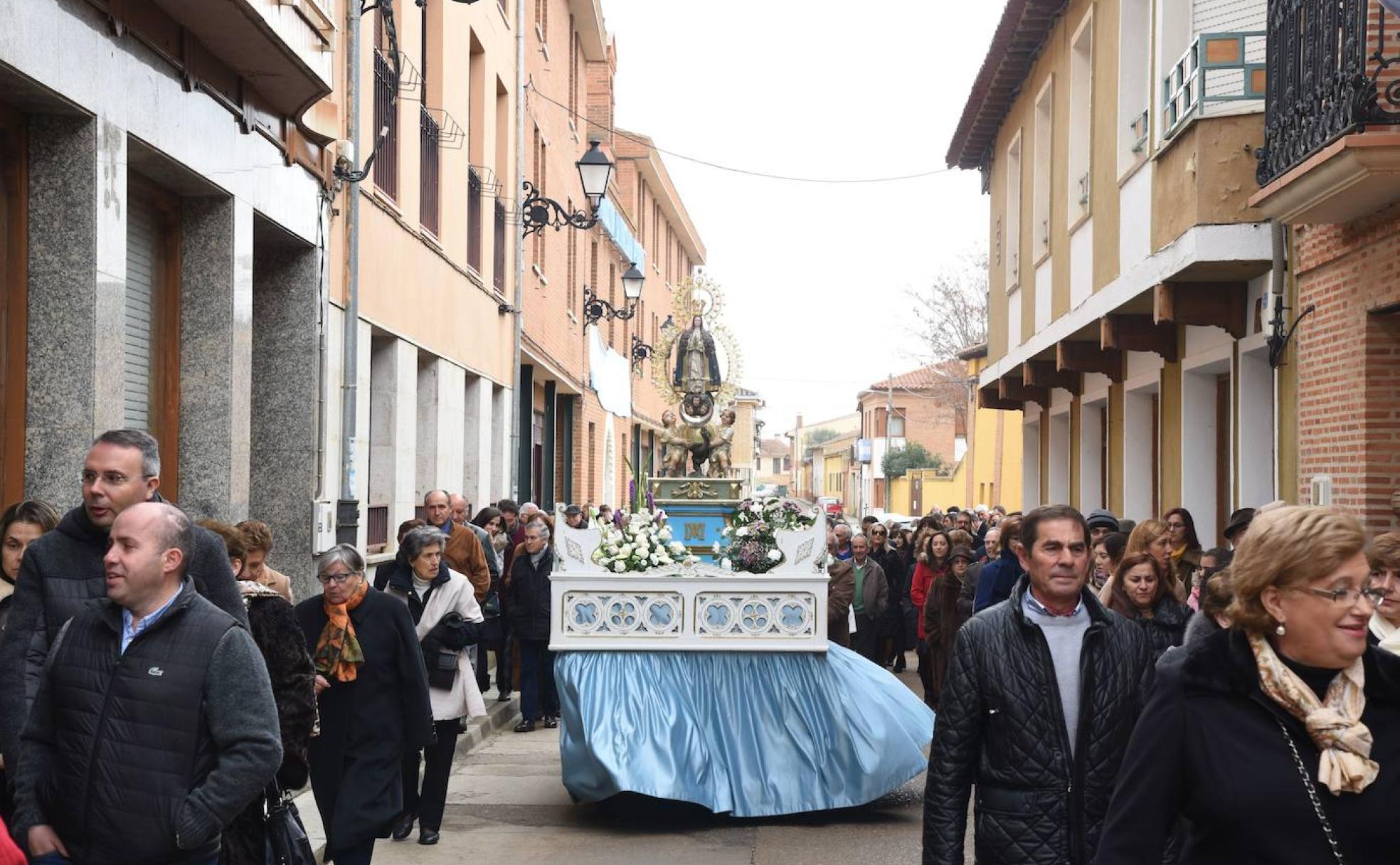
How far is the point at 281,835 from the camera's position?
547cm

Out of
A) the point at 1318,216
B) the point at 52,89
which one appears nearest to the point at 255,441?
the point at 52,89

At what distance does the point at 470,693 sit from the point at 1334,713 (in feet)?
23.1

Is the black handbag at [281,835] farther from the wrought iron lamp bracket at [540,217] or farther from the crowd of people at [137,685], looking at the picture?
the wrought iron lamp bracket at [540,217]

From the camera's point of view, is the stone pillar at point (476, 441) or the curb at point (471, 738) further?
the stone pillar at point (476, 441)

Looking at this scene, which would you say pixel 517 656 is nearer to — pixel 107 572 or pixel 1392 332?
pixel 1392 332

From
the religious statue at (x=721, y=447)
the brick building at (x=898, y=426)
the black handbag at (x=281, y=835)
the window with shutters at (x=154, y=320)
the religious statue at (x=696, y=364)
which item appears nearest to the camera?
the black handbag at (x=281, y=835)

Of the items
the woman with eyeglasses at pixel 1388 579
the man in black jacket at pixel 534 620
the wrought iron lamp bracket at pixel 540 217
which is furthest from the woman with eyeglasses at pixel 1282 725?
the wrought iron lamp bracket at pixel 540 217

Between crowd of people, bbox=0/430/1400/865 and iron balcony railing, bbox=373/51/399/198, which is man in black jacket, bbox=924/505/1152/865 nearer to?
crowd of people, bbox=0/430/1400/865

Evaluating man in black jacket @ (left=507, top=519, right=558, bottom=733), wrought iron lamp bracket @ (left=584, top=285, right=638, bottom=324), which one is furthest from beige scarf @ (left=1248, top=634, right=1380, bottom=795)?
wrought iron lamp bracket @ (left=584, top=285, right=638, bottom=324)

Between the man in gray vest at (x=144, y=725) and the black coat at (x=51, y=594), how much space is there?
398mm

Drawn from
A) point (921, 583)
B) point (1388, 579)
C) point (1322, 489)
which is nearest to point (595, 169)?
point (921, 583)

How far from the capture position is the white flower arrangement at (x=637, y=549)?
439 inches

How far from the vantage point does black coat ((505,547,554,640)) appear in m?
14.0

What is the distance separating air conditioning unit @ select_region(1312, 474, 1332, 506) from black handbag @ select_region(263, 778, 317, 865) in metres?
7.66
